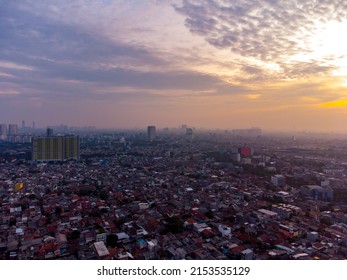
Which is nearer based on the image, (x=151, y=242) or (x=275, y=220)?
(x=151, y=242)

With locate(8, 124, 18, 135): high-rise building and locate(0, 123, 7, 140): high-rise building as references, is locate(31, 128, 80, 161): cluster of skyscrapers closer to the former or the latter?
locate(0, 123, 7, 140): high-rise building

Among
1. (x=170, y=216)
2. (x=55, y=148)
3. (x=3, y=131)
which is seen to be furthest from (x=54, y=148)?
(x=3, y=131)

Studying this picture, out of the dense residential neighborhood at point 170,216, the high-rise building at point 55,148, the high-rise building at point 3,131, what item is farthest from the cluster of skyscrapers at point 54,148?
the high-rise building at point 3,131

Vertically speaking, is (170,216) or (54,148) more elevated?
(54,148)

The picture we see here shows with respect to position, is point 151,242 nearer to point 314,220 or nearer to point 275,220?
point 275,220

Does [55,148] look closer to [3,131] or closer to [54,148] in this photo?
[54,148]

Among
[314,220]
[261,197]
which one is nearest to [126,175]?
[261,197]

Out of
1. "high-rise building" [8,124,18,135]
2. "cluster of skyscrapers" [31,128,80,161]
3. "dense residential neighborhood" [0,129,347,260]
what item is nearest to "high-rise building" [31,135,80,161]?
"cluster of skyscrapers" [31,128,80,161]

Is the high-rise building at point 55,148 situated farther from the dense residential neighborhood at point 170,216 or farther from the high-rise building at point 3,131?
the high-rise building at point 3,131
